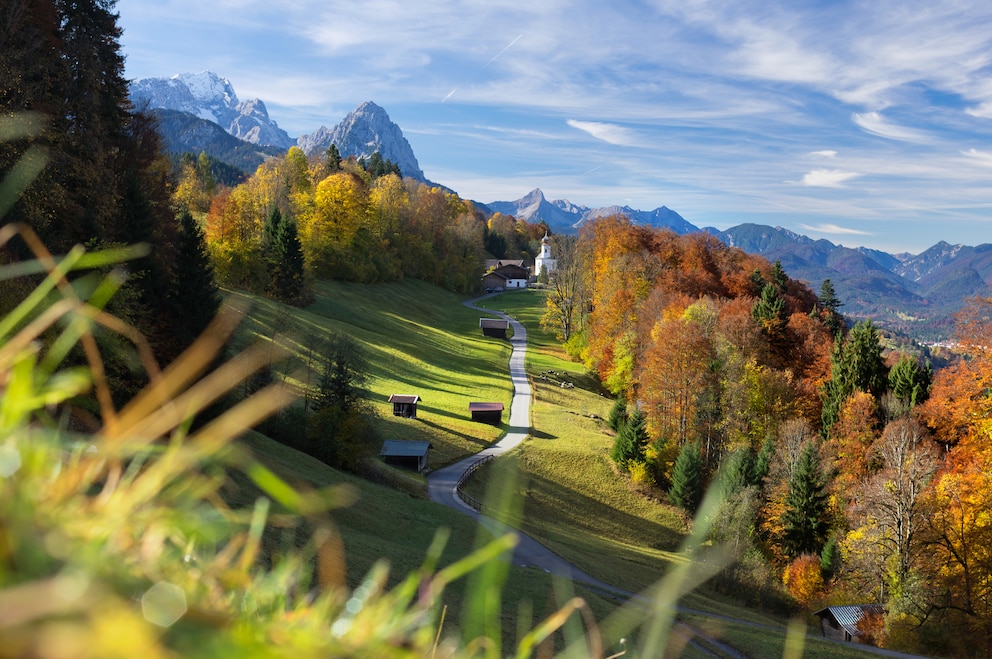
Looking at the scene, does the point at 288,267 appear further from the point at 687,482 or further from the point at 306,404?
the point at 687,482

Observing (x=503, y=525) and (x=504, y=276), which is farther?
(x=504, y=276)

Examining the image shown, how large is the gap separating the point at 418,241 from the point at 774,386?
68.6 m

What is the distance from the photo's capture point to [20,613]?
1.50ft

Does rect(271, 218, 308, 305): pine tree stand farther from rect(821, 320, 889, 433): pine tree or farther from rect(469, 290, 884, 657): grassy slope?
rect(821, 320, 889, 433): pine tree

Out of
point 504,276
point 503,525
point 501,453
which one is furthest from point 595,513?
point 504,276

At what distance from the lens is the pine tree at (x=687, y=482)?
130 feet

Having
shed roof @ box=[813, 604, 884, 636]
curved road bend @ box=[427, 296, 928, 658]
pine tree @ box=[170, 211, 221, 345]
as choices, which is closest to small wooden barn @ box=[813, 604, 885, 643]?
shed roof @ box=[813, 604, 884, 636]

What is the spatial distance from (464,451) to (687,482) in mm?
14545

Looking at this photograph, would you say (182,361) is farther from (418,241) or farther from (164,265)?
(418,241)

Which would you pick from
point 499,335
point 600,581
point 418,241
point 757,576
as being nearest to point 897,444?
point 757,576

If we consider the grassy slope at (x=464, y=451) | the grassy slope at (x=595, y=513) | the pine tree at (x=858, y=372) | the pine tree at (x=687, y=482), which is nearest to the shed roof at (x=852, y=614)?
the grassy slope at (x=595, y=513)

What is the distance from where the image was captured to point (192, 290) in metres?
30.6

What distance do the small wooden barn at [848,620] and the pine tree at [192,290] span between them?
31.4m

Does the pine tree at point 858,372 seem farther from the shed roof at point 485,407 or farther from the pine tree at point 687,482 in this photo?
the shed roof at point 485,407
